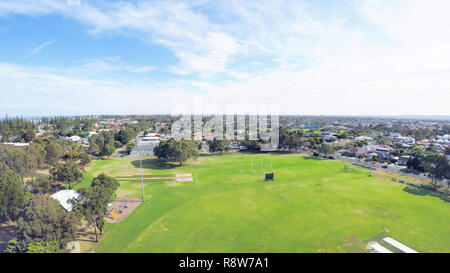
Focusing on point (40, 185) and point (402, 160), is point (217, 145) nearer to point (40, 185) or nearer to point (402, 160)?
point (40, 185)

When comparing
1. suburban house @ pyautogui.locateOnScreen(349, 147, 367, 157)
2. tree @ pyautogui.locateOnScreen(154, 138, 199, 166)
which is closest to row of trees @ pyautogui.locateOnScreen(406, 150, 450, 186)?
suburban house @ pyautogui.locateOnScreen(349, 147, 367, 157)

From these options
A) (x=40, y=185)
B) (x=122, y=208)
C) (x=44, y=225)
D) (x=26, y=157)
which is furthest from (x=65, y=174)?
(x=44, y=225)

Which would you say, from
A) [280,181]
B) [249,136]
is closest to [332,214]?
[280,181]

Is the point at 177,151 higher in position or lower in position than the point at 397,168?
higher

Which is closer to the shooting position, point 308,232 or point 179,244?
point 179,244

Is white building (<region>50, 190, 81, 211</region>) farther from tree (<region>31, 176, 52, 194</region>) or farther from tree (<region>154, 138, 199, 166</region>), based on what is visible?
tree (<region>154, 138, 199, 166</region>)

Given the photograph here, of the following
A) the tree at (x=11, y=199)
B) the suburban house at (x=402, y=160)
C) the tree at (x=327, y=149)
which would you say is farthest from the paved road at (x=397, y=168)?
the tree at (x=11, y=199)
